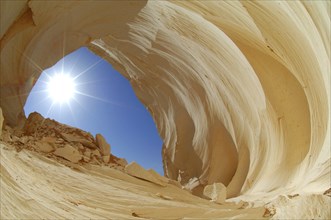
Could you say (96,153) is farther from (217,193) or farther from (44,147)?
(217,193)

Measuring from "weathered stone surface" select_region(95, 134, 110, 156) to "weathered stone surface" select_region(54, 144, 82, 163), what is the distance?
90cm

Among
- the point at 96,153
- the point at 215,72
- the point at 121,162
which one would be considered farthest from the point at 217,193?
the point at 215,72

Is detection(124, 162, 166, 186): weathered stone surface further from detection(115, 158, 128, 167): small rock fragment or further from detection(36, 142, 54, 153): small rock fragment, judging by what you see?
detection(36, 142, 54, 153): small rock fragment

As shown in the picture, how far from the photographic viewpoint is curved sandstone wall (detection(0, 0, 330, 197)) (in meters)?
4.18

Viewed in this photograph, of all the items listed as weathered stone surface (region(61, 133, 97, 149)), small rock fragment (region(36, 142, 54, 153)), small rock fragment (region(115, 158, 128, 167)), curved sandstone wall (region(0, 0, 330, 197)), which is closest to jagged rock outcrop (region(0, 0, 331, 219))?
curved sandstone wall (region(0, 0, 330, 197))

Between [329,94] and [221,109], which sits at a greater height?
[221,109]

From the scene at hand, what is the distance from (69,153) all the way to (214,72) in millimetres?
3817

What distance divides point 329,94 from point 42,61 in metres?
7.01

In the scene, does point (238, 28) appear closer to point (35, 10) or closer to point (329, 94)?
point (329, 94)

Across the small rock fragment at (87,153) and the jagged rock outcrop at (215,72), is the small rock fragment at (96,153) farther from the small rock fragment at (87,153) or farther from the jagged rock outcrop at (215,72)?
the jagged rock outcrop at (215,72)

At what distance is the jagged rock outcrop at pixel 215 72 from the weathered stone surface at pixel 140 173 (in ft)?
5.87

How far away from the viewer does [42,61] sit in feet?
26.6

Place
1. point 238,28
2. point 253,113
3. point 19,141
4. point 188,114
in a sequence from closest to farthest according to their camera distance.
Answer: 1. point 19,141
2. point 238,28
3. point 253,113
4. point 188,114

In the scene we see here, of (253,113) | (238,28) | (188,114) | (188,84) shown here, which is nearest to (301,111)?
(253,113)
